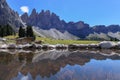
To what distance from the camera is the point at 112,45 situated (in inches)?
2980

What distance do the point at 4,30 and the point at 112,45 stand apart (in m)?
75.6

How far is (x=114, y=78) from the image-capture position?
55.6ft

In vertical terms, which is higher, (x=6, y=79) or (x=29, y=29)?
(x=29, y=29)

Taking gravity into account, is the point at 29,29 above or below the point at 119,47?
above

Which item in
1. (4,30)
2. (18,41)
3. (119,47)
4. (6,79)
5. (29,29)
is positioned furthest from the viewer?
(4,30)

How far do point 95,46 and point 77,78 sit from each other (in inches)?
2485

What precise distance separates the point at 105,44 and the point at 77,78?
61.3 meters

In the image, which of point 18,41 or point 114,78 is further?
point 18,41

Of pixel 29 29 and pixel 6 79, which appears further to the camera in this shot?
pixel 29 29

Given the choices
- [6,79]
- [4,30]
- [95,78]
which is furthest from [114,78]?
[4,30]

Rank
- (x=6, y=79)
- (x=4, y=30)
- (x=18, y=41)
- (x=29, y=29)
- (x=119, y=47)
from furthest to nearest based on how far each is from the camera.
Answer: (x=4, y=30) < (x=29, y=29) < (x=18, y=41) < (x=119, y=47) < (x=6, y=79)

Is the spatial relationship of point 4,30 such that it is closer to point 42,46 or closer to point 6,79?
point 42,46

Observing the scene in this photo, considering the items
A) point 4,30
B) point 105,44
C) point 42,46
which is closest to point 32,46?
point 42,46

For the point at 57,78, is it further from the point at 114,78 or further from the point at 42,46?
the point at 42,46
